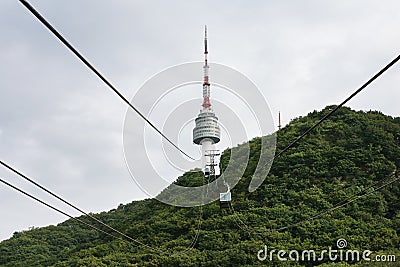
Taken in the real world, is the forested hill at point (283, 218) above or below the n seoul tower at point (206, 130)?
below

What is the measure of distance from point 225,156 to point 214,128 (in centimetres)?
573

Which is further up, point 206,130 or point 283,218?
point 206,130

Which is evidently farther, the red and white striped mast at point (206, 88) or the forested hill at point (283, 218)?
the red and white striped mast at point (206, 88)

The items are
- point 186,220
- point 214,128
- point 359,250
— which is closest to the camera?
point 359,250

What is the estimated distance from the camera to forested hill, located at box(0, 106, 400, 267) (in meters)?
24.1

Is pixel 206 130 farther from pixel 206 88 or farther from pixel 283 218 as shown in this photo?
pixel 283 218

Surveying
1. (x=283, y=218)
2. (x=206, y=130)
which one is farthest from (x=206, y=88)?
(x=283, y=218)

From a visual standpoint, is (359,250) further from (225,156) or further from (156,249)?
(225,156)

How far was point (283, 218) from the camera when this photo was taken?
27422mm

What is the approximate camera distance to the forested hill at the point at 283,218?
2414 cm

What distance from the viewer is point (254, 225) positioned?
27094mm

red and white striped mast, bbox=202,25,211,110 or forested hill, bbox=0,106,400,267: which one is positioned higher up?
red and white striped mast, bbox=202,25,211,110

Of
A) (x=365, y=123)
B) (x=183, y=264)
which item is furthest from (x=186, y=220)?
(x=365, y=123)

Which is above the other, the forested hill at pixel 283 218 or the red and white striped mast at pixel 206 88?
the red and white striped mast at pixel 206 88
